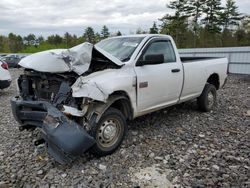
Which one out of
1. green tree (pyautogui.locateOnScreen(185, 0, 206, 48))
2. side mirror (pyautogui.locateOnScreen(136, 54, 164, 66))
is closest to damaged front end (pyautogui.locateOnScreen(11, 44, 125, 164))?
side mirror (pyautogui.locateOnScreen(136, 54, 164, 66))

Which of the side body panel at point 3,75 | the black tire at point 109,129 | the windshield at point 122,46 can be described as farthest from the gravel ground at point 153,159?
the side body panel at point 3,75

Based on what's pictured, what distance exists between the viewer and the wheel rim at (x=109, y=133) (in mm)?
4371

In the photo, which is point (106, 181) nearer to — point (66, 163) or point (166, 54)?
point (66, 163)

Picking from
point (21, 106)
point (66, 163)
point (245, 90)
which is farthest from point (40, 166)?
point (245, 90)

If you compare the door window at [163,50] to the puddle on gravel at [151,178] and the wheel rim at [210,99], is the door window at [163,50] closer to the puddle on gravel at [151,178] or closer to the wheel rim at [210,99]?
the wheel rim at [210,99]

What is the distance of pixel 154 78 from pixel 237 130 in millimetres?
2162

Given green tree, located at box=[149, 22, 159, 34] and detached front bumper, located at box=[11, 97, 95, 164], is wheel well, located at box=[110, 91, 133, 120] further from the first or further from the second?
green tree, located at box=[149, 22, 159, 34]

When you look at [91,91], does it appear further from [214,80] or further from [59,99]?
[214,80]

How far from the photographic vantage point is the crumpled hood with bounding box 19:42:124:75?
421cm

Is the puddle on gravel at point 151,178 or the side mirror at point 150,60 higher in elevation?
the side mirror at point 150,60

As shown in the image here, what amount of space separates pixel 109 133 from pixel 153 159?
789 mm

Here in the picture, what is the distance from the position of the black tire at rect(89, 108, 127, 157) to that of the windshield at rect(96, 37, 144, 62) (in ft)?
3.52

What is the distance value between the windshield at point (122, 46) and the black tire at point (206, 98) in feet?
8.10

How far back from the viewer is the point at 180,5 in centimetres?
4234
